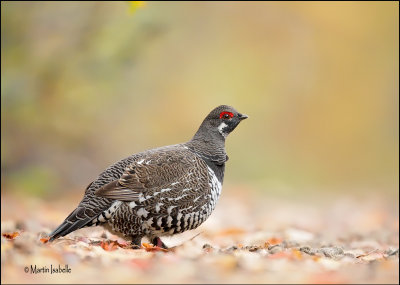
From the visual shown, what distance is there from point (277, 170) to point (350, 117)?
31.2ft

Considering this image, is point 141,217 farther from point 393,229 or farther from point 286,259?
point 393,229

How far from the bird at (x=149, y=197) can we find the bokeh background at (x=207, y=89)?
6.05ft

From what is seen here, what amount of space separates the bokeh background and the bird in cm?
184

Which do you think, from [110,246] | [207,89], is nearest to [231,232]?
[110,246]

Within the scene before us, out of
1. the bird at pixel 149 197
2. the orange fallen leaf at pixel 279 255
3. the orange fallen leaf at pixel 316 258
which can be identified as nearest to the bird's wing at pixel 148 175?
the bird at pixel 149 197

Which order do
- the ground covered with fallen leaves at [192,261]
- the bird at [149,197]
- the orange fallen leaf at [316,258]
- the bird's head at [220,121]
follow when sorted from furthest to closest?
the bird's head at [220,121], the bird at [149,197], the orange fallen leaf at [316,258], the ground covered with fallen leaves at [192,261]

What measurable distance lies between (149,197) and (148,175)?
23cm

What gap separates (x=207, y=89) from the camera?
29.2 m

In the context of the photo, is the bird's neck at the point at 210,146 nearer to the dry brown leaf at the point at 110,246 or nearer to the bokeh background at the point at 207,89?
the dry brown leaf at the point at 110,246

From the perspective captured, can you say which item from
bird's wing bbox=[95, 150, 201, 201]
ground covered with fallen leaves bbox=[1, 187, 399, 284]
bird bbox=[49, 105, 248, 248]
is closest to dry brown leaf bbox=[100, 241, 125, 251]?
ground covered with fallen leaves bbox=[1, 187, 399, 284]

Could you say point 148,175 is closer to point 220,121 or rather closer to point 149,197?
point 149,197

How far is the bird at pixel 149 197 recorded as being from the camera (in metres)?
6.24

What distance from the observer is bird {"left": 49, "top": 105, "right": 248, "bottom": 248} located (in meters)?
6.24

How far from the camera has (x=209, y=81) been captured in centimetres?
3016
